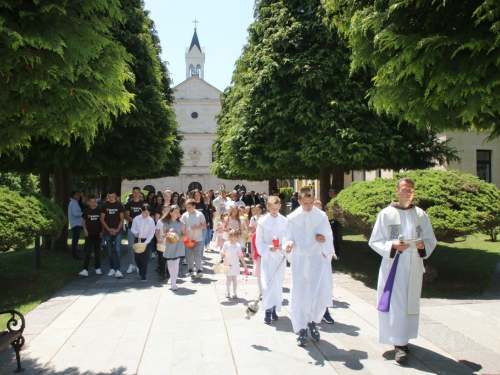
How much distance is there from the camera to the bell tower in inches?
3157

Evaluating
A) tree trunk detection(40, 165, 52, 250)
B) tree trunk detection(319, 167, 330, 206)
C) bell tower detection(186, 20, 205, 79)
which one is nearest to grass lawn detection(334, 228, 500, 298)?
tree trunk detection(319, 167, 330, 206)

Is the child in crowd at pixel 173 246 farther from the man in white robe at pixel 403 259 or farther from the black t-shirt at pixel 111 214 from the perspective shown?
the man in white robe at pixel 403 259

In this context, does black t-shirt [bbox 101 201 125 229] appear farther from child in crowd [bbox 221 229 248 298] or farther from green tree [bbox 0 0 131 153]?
green tree [bbox 0 0 131 153]

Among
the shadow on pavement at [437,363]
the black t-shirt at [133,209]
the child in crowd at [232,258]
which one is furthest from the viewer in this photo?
the black t-shirt at [133,209]

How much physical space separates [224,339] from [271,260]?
1.41m

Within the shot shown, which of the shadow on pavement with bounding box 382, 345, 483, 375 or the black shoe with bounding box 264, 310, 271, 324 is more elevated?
the black shoe with bounding box 264, 310, 271, 324

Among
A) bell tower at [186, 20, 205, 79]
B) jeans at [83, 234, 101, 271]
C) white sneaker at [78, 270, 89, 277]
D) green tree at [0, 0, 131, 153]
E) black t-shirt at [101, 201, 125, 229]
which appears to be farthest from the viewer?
bell tower at [186, 20, 205, 79]

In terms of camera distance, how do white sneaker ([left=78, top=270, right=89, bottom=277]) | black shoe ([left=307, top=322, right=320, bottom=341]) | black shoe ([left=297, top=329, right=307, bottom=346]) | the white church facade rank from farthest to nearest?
the white church facade, white sneaker ([left=78, top=270, right=89, bottom=277]), black shoe ([left=307, top=322, right=320, bottom=341]), black shoe ([left=297, top=329, right=307, bottom=346])

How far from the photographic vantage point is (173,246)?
9.05m

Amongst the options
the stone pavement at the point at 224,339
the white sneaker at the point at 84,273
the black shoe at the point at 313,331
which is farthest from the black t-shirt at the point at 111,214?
the black shoe at the point at 313,331

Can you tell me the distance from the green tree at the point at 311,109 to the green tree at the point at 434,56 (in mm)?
6624

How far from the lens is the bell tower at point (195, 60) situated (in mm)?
80188

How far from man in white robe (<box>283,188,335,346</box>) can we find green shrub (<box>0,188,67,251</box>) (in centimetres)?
512

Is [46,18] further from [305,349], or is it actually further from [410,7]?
[305,349]
